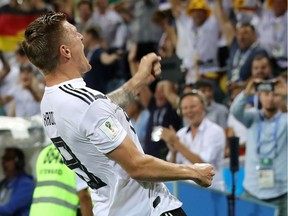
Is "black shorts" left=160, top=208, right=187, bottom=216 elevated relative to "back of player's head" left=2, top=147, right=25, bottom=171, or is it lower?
elevated

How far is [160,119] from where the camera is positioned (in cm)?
988

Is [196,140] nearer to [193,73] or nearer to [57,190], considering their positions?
[57,190]

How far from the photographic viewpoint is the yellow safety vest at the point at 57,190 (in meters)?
6.56

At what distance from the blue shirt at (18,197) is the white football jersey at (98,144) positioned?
4063 mm

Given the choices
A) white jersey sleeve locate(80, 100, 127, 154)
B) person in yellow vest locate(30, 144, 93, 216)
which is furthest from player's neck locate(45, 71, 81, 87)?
person in yellow vest locate(30, 144, 93, 216)

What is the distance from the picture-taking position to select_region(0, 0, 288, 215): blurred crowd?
25.2ft

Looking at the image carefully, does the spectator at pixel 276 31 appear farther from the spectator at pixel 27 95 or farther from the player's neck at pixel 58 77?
the player's neck at pixel 58 77

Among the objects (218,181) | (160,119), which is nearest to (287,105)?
(218,181)

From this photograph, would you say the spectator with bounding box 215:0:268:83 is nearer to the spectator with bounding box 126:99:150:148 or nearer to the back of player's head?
the spectator with bounding box 126:99:150:148

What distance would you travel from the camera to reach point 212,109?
373 inches

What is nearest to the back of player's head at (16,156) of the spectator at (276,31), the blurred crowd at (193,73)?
the blurred crowd at (193,73)

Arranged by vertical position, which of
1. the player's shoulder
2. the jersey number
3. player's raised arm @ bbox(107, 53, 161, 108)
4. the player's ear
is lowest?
the jersey number

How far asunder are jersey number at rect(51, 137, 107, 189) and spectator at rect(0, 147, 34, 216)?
13.3 ft

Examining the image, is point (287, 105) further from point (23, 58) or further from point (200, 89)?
point (23, 58)
